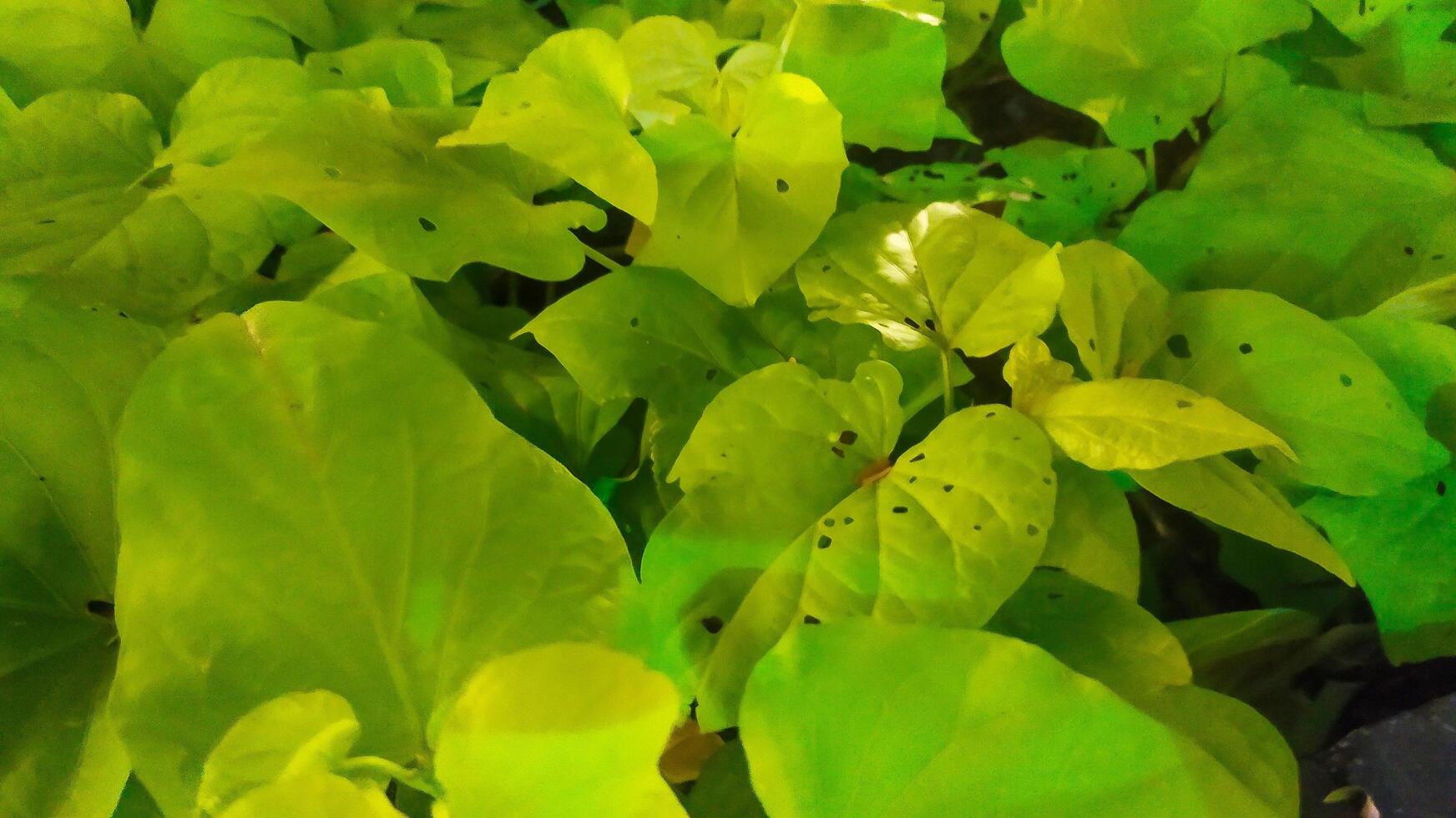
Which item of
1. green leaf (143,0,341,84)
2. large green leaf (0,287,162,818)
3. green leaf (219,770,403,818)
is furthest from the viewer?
green leaf (143,0,341,84)

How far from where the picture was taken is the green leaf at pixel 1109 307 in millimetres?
345

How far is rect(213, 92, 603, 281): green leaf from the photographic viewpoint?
1.05 feet

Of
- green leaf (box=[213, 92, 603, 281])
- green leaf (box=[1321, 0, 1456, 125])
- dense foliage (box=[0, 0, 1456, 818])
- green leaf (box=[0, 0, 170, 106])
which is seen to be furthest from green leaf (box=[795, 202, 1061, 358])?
green leaf (box=[0, 0, 170, 106])

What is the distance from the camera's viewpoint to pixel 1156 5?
444 millimetres

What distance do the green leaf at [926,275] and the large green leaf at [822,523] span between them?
0.13 feet

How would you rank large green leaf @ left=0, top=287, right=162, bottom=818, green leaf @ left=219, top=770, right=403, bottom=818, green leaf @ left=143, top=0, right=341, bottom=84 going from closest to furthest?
1. green leaf @ left=219, top=770, right=403, bottom=818
2. large green leaf @ left=0, top=287, right=162, bottom=818
3. green leaf @ left=143, top=0, right=341, bottom=84

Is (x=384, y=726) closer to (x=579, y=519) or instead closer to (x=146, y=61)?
(x=579, y=519)

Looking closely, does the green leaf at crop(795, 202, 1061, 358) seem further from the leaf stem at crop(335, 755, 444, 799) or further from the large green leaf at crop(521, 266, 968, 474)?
the leaf stem at crop(335, 755, 444, 799)

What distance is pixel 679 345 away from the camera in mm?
385

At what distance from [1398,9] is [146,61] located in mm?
652

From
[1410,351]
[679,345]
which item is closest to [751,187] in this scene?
[679,345]

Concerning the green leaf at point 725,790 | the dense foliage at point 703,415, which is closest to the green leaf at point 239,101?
the dense foliage at point 703,415

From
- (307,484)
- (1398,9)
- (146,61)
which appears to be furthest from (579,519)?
(1398,9)

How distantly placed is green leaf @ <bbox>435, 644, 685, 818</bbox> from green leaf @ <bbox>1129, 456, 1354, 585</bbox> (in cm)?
19
